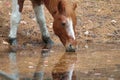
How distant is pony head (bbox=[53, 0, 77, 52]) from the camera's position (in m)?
8.50

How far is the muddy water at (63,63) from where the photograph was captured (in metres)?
6.82

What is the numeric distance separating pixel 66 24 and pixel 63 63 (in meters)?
1.05

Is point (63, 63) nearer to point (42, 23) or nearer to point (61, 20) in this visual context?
point (61, 20)

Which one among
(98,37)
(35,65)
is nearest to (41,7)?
(98,37)

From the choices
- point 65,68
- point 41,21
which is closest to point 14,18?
point 41,21

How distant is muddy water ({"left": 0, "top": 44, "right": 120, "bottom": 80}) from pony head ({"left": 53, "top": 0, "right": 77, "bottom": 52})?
9.7 inches

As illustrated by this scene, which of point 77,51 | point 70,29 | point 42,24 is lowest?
point 77,51

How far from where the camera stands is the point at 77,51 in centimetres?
909

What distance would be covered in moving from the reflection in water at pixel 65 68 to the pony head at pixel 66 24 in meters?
0.17

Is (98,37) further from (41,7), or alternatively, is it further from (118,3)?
(118,3)

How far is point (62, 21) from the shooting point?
8734mm

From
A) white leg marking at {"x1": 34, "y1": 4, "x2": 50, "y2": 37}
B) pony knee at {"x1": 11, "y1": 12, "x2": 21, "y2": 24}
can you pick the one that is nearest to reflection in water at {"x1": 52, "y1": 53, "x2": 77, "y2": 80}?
white leg marking at {"x1": 34, "y1": 4, "x2": 50, "y2": 37}

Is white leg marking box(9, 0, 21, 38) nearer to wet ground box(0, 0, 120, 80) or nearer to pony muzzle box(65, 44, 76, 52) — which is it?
wet ground box(0, 0, 120, 80)

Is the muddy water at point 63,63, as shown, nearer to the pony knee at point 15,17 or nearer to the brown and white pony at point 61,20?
the brown and white pony at point 61,20
